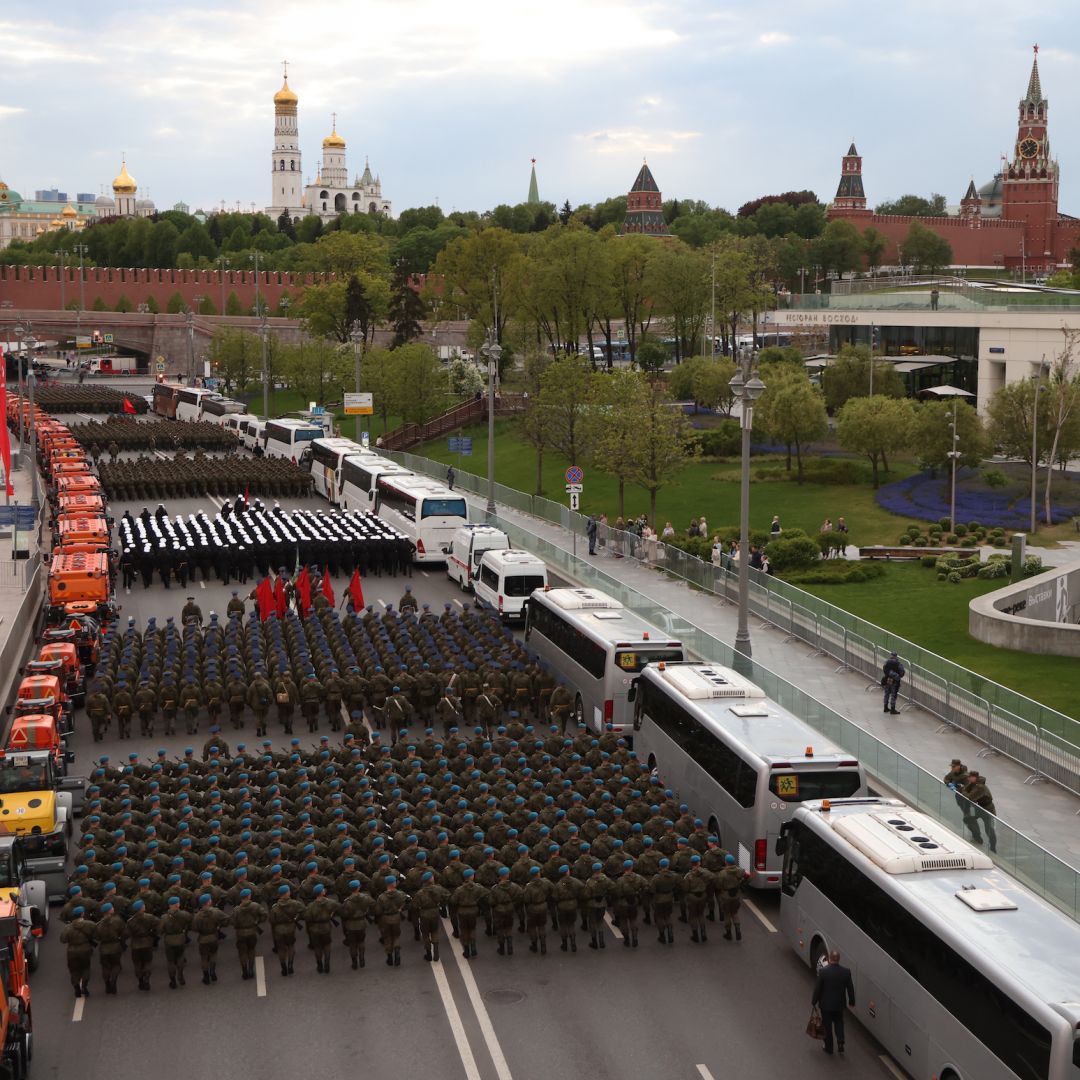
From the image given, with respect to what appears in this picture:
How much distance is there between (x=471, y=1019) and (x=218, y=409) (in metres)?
60.3

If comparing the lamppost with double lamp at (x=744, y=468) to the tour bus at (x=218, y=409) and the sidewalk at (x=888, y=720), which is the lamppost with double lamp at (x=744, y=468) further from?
the tour bus at (x=218, y=409)

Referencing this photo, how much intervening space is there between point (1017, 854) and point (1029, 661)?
1164 centimetres

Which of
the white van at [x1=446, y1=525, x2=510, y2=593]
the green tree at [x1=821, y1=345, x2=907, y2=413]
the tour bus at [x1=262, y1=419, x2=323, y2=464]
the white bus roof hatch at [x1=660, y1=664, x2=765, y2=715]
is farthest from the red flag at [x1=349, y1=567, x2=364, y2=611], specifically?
the green tree at [x1=821, y1=345, x2=907, y2=413]

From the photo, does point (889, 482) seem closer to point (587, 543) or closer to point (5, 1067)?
point (587, 543)

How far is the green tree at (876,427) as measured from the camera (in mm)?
46031

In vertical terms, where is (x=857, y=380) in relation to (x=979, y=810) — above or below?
above

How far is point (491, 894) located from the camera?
1554 cm

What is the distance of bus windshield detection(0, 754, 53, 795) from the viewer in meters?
17.9

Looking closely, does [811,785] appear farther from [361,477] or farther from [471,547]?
[361,477]

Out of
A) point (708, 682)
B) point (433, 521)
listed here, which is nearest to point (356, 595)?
point (433, 521)

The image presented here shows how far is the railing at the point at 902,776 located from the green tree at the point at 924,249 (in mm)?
98018

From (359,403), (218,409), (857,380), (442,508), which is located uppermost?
(857,380)

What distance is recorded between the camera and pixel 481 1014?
14.4m

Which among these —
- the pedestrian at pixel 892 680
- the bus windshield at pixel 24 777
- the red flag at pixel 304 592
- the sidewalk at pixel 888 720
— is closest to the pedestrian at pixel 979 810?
the sidewalk at pixel 888 720
